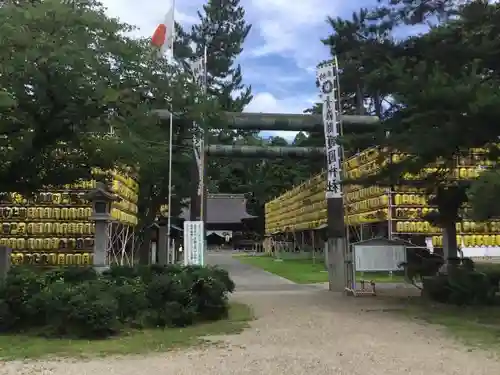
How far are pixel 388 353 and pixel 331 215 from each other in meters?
8.78

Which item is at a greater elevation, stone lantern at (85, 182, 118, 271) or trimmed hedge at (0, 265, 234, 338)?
stone lantern at (85, 182, 118, 271)

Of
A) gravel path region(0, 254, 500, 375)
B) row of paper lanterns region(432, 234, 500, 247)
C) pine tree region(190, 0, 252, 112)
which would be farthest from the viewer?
pine tree region(190, 0, 252, 112)

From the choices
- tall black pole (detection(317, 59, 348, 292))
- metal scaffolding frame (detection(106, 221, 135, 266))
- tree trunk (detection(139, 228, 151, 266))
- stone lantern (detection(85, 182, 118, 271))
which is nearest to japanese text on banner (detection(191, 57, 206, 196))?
stone lantern (detection(85, 182, 118, 271))

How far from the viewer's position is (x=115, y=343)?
806 cm

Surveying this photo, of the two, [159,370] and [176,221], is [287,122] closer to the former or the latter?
[159,370]

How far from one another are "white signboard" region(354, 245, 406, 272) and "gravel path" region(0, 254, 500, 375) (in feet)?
13.1

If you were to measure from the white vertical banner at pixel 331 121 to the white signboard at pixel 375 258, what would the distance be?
189cm

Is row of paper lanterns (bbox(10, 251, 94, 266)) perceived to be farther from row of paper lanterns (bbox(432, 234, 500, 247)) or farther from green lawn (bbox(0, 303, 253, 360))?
row of paper lanterns (bbox(432, 234, 500, 247))

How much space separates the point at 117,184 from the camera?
1822cm

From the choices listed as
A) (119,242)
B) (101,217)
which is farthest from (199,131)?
(119,242)

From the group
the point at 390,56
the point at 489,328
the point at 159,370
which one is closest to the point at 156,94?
the point at 390,56

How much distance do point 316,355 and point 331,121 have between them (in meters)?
9.36

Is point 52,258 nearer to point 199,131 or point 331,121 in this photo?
point 199,131

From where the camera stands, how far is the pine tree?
38000 millimetres
